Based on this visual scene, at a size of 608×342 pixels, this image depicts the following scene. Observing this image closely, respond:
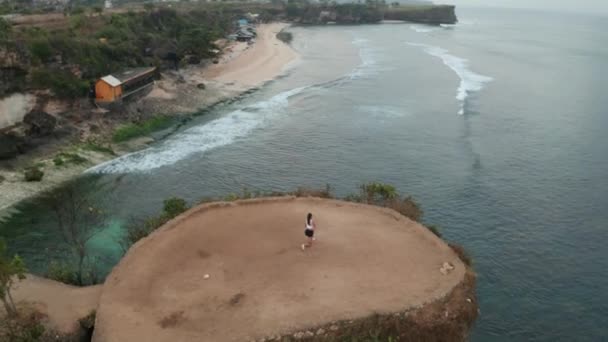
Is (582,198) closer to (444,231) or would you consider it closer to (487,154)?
(487,154)

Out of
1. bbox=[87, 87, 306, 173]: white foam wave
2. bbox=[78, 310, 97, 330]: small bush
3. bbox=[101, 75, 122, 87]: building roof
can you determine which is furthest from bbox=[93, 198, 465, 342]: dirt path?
bbox=[101, 75, 122, 87]: building roof

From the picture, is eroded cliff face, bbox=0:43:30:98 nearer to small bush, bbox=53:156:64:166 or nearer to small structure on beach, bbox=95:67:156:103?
small structure on beach, bbox=95:67:156:103

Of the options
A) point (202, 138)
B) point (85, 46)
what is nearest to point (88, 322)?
point (202, 138)

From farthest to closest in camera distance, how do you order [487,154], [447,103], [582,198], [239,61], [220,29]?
[220,29] < [239,61] < [447,103] < [487,154] < [582,198]

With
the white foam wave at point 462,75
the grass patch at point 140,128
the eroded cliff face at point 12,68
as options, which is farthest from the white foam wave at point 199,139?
the white foam wave at point 462,75

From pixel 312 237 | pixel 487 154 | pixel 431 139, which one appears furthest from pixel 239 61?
pixel 312 237

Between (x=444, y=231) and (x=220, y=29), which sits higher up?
(x=220, y=29)
